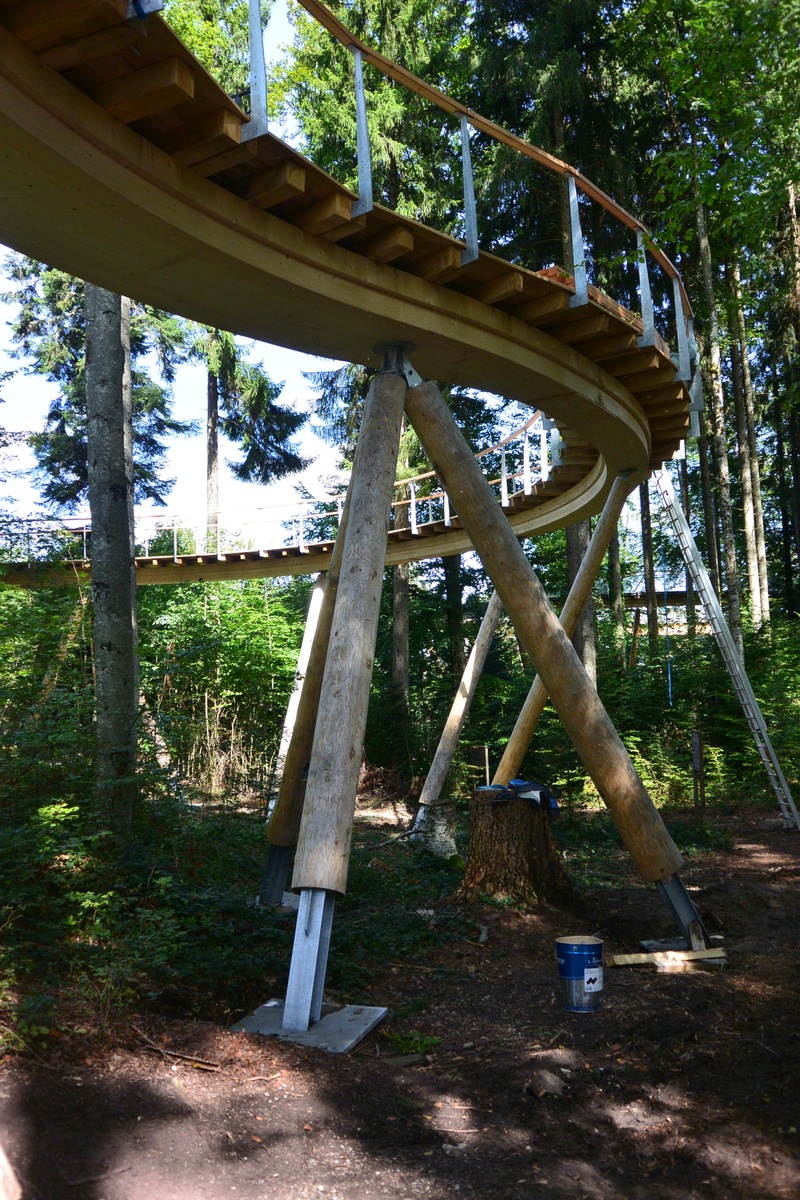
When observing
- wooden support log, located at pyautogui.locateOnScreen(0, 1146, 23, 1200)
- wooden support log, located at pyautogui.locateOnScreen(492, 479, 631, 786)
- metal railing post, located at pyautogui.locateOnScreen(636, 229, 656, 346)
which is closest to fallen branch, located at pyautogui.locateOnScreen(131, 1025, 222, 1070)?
wooden support log, located at pyautogui.locateOnScreen(0, 1146, 23, 1200)

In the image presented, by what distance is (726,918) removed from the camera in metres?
7.62

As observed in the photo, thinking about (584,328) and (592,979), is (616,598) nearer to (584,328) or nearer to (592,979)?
(584,328)

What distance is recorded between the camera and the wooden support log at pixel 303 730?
7.16 meters

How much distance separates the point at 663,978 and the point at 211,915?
3132 millimetres

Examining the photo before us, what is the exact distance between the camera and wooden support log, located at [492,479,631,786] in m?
9.57

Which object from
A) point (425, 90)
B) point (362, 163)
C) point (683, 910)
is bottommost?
point (683, 910)

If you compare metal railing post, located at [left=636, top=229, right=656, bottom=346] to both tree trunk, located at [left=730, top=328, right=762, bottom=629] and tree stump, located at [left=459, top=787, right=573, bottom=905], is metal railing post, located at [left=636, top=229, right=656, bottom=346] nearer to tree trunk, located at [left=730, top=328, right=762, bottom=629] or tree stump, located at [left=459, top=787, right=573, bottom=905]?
tree stump, located at [left=459, top=787, right=573, bottom=905]

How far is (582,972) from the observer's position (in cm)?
539

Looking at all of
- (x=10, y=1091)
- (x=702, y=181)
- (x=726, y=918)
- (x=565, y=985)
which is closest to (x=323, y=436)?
(x=702, y=181)

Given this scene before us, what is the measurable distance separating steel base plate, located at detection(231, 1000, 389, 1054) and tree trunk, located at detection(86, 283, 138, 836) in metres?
2.46

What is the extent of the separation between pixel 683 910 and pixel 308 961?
3.19 meters

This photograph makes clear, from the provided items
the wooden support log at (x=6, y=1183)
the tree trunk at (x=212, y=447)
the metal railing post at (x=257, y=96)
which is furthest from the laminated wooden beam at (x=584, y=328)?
the tree trunk at (x=212, y=447)

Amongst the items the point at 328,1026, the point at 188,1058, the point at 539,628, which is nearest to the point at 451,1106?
the point at 328,1026

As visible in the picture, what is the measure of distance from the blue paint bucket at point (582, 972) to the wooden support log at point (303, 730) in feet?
8.74
